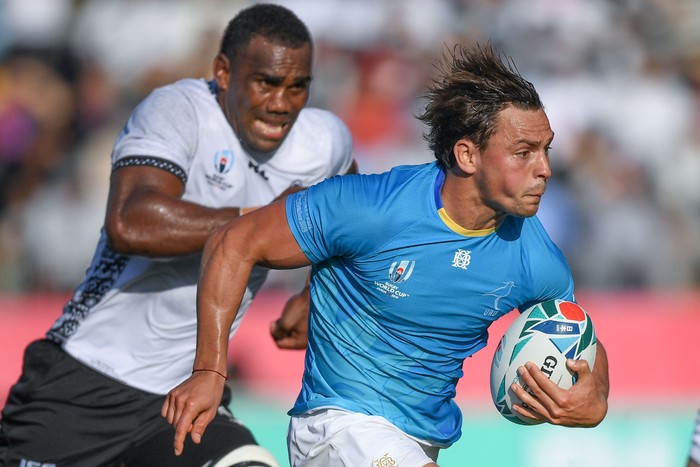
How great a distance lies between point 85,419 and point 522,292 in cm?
198

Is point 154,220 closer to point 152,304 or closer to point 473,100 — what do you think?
point 152,304

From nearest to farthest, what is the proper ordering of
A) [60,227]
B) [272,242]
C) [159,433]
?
1. [272,242]
2. [159,433]
3. [60,227]

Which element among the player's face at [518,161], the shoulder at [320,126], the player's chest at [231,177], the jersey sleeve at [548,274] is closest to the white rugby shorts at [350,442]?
the jersey sleeve at [548,274]

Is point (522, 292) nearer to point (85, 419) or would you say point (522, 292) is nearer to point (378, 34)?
point (85, 419)

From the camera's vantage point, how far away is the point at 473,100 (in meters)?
4.02

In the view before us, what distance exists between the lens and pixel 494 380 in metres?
4.17

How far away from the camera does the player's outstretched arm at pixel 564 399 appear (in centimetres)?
384

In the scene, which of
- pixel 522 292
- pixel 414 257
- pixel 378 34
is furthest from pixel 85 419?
pixel 378 34

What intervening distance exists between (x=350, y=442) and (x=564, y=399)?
32.1 inches

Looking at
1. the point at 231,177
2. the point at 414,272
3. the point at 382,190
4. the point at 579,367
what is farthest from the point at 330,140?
the point at 579,367

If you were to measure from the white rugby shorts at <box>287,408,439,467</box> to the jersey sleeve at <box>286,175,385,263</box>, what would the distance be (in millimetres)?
656

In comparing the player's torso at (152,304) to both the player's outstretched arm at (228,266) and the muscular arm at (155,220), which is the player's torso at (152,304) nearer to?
the muscular arm at (155,220)

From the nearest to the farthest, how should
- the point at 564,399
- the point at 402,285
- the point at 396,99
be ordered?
the point at 564,399 < the point at 402,285 < the point at 396,99

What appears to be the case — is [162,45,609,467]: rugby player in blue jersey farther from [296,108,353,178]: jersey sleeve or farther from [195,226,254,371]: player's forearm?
[296,108,353,178]: jersey sleeve
